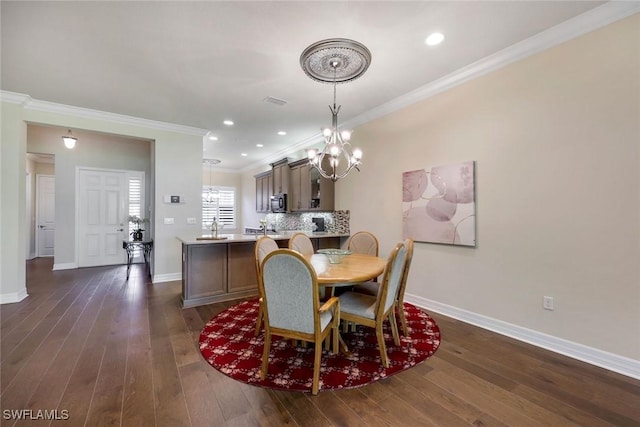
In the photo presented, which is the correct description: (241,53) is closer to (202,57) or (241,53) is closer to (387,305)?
(202,57)

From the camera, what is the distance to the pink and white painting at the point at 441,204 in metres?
3.07

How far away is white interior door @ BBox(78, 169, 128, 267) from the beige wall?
6769mm

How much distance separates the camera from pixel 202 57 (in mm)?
2799

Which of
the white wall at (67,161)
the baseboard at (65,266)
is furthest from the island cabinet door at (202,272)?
the baseboard at (65,266)

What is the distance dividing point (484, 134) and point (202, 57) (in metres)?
3.11

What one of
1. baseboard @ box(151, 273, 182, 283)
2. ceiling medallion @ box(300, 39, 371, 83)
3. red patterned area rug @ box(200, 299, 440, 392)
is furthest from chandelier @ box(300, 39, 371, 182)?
baseboard @ box(151, 273, 182, 283)

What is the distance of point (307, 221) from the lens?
6246mm

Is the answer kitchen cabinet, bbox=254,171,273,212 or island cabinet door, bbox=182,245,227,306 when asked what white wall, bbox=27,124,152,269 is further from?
island cabinet door, bbox=182,245,227,306

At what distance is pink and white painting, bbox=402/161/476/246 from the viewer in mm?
3074

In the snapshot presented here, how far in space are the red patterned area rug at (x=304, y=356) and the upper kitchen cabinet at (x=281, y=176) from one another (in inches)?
144

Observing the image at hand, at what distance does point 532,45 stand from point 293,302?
3.19 meters

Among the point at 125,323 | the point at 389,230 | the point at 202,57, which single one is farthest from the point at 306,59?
the point at 125,323

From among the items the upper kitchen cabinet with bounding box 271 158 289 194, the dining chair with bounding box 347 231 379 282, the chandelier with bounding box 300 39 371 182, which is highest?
the chandelier with bounding box 300 39 371 182

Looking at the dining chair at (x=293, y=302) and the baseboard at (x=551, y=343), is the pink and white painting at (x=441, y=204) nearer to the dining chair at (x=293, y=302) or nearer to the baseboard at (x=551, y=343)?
the baseboard at (x=551, y=343)
